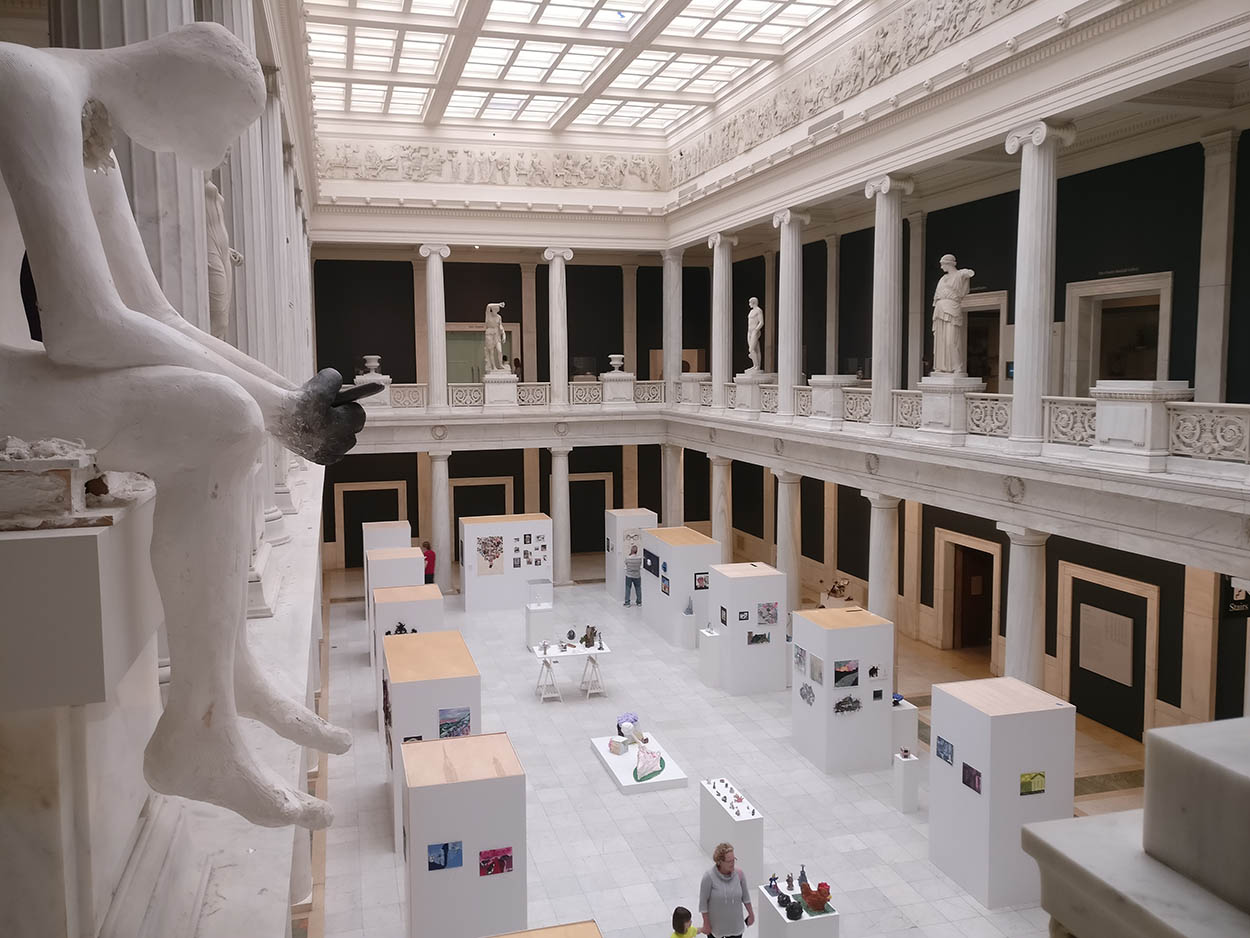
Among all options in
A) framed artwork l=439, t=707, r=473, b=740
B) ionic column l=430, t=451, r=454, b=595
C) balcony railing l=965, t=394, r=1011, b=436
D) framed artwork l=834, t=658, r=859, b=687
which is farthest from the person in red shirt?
balcony railing l=965, t=394, r=1011, b=436

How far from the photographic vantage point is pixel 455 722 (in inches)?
462

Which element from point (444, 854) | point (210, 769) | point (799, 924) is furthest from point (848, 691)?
point (210, 769)

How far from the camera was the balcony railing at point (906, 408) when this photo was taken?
610 inches

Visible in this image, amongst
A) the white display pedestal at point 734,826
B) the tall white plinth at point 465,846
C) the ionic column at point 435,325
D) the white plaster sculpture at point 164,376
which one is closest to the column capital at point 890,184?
the white display pedestal at point 734,826

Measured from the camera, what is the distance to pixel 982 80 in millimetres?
13578

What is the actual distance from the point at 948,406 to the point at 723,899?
8277 mm

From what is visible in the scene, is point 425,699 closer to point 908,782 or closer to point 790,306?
point 908,782

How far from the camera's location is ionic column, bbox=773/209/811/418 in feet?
64.1

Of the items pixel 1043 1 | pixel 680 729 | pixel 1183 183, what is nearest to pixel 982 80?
pixel 1043 1

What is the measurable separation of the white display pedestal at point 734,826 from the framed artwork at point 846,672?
301cm

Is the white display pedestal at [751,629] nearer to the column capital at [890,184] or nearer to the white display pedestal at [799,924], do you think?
the column capital at [890,184]

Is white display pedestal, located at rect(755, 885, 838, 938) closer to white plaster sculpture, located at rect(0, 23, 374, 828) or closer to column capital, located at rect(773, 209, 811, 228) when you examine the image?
white plaster sculpture, located at rect(0, 23, 374, 828)

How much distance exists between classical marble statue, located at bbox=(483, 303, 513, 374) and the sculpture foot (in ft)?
75.1

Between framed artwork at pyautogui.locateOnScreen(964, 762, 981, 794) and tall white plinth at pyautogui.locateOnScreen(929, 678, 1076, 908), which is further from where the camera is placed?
framed artwork at pyautogui.locateOnScreen(964, 762, 981, 794)
